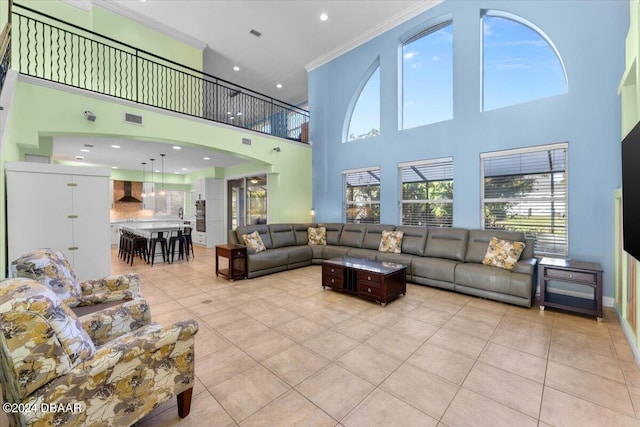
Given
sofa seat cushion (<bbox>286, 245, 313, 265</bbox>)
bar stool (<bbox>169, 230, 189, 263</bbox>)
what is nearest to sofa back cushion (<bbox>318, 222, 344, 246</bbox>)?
sofa seat cushion (<bbox>286, 245, 313, 265</bbox>)

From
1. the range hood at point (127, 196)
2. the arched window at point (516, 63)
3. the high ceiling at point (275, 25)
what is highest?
the high ceiling at point (275, 25)

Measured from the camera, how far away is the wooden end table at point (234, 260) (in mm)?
4930

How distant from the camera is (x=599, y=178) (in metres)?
3.65

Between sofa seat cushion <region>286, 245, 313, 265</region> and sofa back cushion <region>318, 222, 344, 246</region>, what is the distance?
0.61 metres

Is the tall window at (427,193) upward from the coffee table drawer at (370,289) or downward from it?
upward

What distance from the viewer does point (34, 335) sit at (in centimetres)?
119

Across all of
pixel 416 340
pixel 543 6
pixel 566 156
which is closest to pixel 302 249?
pixel 416 340

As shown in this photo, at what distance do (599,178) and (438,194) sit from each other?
2222 millimetres

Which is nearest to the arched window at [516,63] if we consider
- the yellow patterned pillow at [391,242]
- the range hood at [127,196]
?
the yellow patterned pillow at [391,242]

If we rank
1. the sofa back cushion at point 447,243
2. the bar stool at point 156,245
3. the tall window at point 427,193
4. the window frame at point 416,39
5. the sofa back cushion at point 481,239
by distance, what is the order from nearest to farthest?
the sofa back cushion at point 481,239
the sofa back cushion at point 447,243
the window frame at point 416,39
the tall window at point 427,193
the bar stool at point 156,245

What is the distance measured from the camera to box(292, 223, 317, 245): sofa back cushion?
6516mm

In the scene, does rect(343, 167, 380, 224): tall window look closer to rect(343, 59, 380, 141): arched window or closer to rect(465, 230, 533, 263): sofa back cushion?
rect(343, 59, 380, 141): arched window

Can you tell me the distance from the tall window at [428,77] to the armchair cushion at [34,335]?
587cm

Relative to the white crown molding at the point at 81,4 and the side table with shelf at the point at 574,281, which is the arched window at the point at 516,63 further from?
the white crown molding at the point at 81,4
